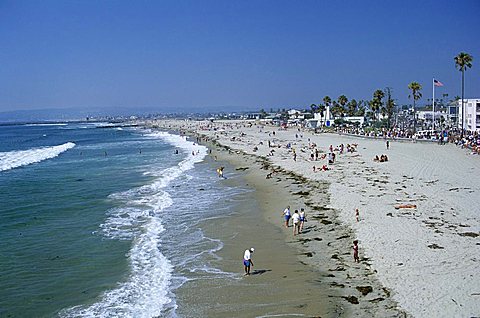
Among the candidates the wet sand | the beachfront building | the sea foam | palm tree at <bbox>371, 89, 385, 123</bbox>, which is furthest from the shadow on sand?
palm tree at <bbox>371, 89, 385, 123</bbox>

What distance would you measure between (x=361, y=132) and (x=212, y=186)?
47899mm

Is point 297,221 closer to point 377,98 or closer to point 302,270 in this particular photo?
point 302,270

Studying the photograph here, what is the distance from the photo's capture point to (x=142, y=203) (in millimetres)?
24578

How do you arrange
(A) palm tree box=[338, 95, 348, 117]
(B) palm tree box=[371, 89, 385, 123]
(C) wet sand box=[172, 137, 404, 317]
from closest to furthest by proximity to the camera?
(C) wet sand box=[172, 137, 404, 317] → (B) palm tree box=[371, 89, 385, 123] → (A) palm tree box=[338, 95, 348, 117]

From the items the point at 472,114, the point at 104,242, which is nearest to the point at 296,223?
the point at 104,242

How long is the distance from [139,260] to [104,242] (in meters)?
2.76

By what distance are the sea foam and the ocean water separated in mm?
28

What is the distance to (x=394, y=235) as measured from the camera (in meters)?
15.6

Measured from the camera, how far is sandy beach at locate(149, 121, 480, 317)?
10836 millimetres

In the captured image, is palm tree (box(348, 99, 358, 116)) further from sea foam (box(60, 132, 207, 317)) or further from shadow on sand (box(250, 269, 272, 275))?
shadow on sand (box(250, 269, 272, 275))

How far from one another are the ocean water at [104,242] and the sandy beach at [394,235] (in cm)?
349

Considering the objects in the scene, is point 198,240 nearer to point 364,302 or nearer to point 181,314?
point 181,314

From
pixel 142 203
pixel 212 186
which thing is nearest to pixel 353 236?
pixel 142 203

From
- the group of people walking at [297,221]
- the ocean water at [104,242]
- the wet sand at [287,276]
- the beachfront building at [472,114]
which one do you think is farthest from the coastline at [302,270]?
the beachfront building at [472,114]
